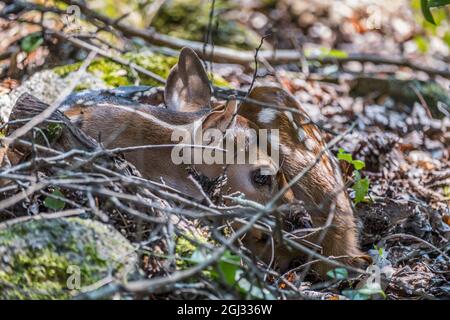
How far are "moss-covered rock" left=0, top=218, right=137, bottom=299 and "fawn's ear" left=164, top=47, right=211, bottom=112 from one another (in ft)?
6.94

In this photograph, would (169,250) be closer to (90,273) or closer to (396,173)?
(90,273)

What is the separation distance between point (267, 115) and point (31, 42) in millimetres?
3038

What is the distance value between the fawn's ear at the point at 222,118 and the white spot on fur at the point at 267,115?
0.52 metres

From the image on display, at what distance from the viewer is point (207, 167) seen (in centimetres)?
412

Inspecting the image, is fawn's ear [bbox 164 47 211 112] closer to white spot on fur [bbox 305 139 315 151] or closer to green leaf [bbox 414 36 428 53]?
white spot on fur [bbox 305 139 315 151]

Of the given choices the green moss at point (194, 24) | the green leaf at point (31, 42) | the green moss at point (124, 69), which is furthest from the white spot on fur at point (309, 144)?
the green moss at point (194, 24)

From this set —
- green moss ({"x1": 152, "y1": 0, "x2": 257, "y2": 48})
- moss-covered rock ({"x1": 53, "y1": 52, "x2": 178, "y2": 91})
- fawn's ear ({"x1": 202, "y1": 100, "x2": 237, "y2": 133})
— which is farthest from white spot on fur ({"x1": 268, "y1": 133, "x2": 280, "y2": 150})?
green moss ({"x1": 152, "y1": 0, "x2": 257, "y2": 48})

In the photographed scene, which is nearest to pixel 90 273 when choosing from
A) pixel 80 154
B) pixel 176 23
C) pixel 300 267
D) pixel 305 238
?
pixel 80 154

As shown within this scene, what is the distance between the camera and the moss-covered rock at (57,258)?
277 centimetres

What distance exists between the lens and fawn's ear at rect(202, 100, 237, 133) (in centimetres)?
379

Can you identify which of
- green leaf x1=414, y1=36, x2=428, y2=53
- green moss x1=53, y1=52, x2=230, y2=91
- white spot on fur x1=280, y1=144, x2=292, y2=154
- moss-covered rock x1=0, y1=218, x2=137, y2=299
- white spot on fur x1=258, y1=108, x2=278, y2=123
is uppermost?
green leaf x1=414, y1=36, x2=428, y2=53

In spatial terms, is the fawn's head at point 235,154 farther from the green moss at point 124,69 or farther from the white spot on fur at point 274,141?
the green moss at point 124,69

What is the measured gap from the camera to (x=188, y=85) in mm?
5004

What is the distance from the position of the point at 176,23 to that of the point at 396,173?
4.11m
